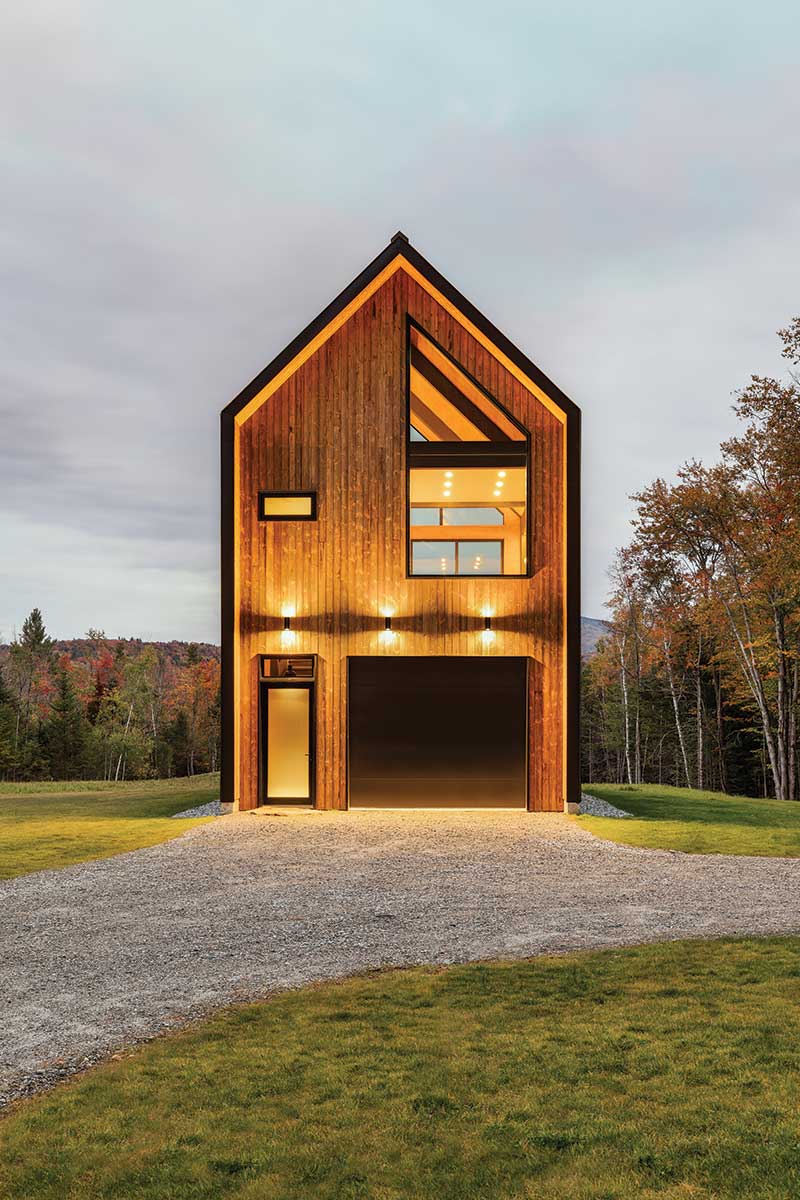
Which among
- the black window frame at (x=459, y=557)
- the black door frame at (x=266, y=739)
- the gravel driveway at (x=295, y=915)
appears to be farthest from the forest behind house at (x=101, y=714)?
the gravel driveway at (x=295, y=915)

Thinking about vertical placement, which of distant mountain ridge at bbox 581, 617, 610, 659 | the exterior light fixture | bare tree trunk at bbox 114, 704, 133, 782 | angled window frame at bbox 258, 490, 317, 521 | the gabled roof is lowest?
bare tree trunk at bbox 114, 704, 133, 782

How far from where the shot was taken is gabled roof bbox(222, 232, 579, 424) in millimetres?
14234

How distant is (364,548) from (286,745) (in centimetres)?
397

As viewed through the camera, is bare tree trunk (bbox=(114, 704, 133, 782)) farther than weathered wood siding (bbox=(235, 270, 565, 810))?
Yes

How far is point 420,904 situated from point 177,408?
90867 mm

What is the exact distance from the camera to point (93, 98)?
62.8ft

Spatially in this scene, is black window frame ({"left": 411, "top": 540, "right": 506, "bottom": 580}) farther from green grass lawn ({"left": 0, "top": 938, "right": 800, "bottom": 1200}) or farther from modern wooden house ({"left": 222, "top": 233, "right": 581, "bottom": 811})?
green grass lawn ({"left": 0, "top": 938, "right": 800, "bottom": 1200})

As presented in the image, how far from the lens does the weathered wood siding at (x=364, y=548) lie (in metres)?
14.0

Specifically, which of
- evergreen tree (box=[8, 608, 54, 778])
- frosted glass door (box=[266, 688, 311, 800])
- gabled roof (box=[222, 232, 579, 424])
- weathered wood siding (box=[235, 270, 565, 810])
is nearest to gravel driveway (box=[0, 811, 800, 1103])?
frosted glass door (box=[266, 688, 311, 800])

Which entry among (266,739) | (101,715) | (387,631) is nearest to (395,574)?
(387,631)

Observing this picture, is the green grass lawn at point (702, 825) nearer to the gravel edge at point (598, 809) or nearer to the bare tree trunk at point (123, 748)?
the gravel edge at point (598, 809)

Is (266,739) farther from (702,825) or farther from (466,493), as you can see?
(702,825)

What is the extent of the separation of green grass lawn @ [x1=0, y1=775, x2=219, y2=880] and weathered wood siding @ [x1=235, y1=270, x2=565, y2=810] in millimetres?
2139

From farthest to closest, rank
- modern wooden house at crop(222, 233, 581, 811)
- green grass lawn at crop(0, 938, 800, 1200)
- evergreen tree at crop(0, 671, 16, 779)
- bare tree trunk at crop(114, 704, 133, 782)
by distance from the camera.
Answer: bare tree trunk at crop(114, 704, 133, 782)
evergreen tree at crop(0, 671, 16, 779)
modern wooden house at crop(222, 233, 581, 811)
green grass lawn at crop(0, 938, 800, 1200)
